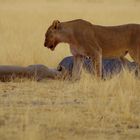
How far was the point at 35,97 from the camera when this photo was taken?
10320mm

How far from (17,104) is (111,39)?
3885mm

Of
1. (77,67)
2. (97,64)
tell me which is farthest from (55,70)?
(97,64)

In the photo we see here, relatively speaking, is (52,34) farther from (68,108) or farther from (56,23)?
(68,108)

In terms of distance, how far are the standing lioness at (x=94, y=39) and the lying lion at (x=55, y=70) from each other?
205 mm

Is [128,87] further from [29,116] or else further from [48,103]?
[29,116]

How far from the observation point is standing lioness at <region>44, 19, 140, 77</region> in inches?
496

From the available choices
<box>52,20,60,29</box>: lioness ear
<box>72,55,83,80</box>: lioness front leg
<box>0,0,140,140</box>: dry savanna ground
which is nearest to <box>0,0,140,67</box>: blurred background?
<box>0,0,140,140</box>: dry savanna ground

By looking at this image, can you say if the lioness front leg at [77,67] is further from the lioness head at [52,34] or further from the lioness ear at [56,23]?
the lioness ear at [56,23]

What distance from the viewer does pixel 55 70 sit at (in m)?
12.8

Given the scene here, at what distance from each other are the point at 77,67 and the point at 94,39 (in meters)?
0.68

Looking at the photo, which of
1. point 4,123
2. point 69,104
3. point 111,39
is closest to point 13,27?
point 111,39

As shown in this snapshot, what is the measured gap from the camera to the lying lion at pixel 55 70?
39.6ft

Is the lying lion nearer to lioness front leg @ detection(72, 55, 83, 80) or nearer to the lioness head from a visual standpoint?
lioness front leg @ detection(72, 55, 83, 80)

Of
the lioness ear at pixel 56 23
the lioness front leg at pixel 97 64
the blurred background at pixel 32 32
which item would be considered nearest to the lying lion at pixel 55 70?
the lioness front leg at pixel 97 64
